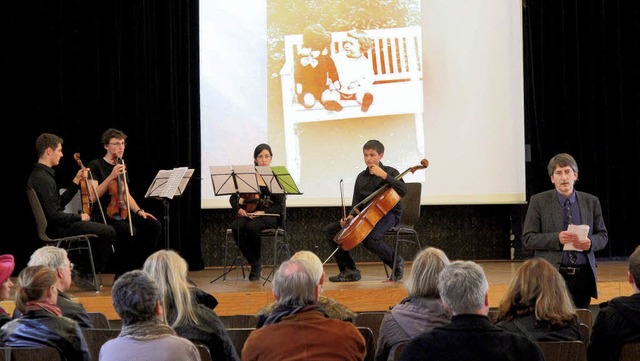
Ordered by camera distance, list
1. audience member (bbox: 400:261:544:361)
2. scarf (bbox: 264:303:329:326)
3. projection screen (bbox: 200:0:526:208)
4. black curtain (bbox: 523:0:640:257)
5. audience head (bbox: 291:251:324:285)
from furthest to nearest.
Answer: black curtain (bbox: 523:0:640:257) < projection screen (bbox: 200:0:526:208) < audience head (bbox: 291:251:324:285) < scarf (bbox: 264:303:329:326) < audience member (bbox: 400:261:544:361)

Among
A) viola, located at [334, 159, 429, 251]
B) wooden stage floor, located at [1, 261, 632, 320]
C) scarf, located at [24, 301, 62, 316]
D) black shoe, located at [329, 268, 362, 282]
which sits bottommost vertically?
wooden stage floor, located at [1, 261, 632, 320]

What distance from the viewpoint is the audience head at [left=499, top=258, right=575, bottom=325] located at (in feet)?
10.7

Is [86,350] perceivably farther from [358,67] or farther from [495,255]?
[495,255]

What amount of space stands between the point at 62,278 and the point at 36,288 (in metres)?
0.71

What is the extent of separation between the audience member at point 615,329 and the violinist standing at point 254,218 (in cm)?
409

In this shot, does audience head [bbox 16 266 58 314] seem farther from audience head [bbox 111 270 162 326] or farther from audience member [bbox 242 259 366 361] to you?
audience member [bbox 242 259 366 361]

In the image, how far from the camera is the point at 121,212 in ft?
23.1

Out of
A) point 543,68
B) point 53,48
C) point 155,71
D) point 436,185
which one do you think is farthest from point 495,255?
point 53,48

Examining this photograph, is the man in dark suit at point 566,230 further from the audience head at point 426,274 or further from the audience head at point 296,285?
the audience head at point 296,285

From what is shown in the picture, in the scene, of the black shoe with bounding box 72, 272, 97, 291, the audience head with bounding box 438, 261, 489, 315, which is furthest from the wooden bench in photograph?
the audience head with bounding box 438, 261, 489, 315

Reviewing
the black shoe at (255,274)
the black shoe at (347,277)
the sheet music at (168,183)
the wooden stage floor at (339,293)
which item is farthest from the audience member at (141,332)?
the black shoe at (255,274)

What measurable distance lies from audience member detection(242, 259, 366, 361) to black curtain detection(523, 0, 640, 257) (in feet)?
19.4

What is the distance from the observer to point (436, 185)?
8477 mm

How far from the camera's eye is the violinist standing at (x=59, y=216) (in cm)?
661
